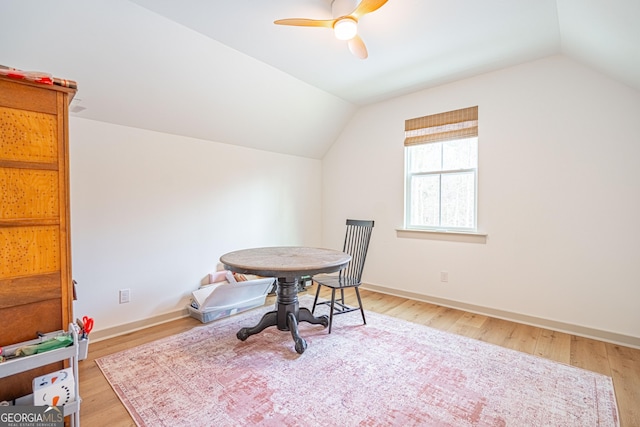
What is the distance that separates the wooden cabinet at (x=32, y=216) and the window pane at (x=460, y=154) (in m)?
3.36

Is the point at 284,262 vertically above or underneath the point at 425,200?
underneath

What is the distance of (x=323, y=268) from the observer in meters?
2.18

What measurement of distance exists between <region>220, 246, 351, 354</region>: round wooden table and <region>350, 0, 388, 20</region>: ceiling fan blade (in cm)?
168

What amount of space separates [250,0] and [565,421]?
309 cm

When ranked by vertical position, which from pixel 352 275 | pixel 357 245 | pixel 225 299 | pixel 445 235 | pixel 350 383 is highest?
pixel 445 235

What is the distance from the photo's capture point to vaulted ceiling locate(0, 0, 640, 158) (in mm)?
1920

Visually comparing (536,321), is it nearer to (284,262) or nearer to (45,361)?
(284,262)

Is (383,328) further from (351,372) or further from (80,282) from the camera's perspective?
(80,282)

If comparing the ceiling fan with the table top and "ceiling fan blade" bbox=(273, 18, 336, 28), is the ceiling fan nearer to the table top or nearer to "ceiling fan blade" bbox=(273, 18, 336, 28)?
"ceiling fan blade" bbox=(273, 18, 336, 28)

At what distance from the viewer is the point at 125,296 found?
2709 millimetres

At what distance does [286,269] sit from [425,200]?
2.28m


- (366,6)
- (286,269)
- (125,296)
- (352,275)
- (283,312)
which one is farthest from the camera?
(352,275)

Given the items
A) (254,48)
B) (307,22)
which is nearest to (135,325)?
(254,48)

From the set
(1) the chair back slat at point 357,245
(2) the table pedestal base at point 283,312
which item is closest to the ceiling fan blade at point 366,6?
(1) the chair back slat at point 357,245
